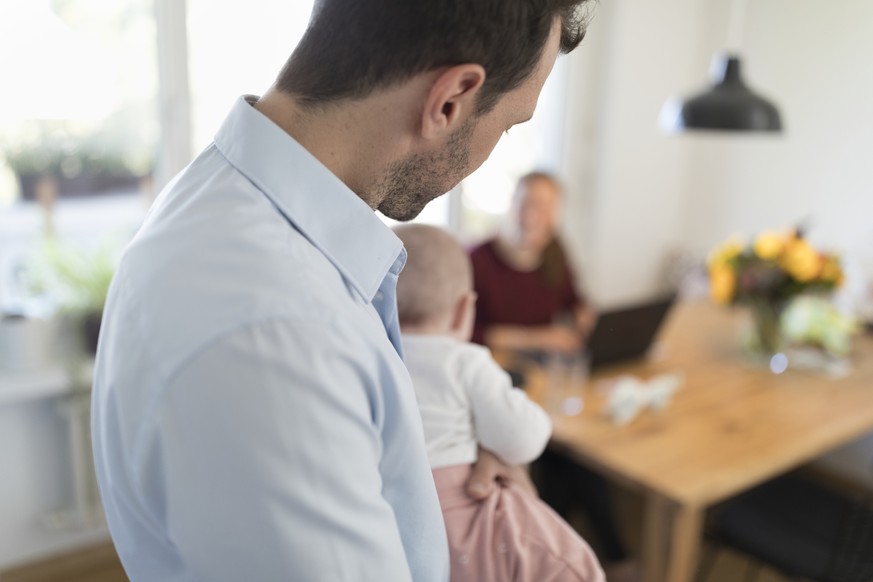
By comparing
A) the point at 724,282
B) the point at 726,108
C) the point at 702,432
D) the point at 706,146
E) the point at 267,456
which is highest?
the point at 726,108

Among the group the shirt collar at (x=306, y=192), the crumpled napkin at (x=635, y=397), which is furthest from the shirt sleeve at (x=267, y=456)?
the crumpled napkin at (x=635, y=397)

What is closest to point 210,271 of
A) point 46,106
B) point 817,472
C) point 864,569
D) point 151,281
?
point 151,281

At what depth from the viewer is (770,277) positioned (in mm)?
2611

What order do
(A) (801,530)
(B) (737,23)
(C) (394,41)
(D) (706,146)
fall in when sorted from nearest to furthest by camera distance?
(C) (394,41) → (A) (801,530) → (B) (737,23) → (D) (706,146)

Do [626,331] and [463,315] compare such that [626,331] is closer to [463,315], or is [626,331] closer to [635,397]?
[635,397]

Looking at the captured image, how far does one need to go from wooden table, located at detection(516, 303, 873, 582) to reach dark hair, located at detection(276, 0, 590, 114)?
1299 millimetres

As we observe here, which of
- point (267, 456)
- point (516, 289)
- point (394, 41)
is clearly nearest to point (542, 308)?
point (516, 289)

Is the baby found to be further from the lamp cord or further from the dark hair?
the lamp cord

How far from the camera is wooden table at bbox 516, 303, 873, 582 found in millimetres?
1791

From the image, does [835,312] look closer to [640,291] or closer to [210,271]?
[640,291]

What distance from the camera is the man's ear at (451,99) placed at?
2.22ft

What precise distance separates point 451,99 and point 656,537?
1.44 metres

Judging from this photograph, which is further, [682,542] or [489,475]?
[682,542]

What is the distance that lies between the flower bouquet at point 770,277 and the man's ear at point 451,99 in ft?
7.03
